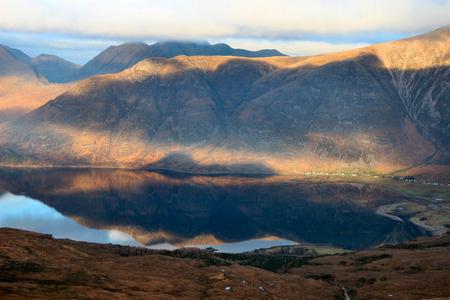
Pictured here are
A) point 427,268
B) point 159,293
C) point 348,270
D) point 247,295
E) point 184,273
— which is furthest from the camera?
point 348,270

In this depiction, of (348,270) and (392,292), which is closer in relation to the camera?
(392,292)

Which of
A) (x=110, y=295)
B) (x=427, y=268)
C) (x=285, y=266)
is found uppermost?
(x=110, y=295)

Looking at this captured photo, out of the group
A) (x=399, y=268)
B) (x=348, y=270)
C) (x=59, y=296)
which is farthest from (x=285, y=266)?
(x=59, y=296)

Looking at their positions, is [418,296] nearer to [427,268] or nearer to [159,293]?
[427,268]

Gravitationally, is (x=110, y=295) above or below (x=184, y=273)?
above

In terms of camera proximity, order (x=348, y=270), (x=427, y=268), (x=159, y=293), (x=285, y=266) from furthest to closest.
A: 1. (x=285, y=266)
2. (x=348, y=270)
3. (x=427, y=268)
4. (x=159, y=293)

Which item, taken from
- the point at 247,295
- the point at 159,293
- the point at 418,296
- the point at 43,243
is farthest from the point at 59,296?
the point at 418,296
